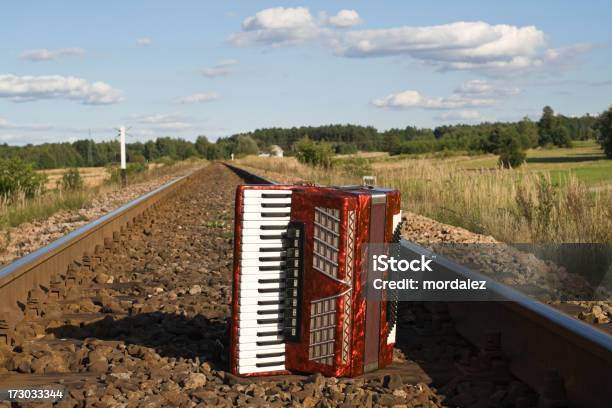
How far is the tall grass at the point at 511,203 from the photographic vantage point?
8.59 meters

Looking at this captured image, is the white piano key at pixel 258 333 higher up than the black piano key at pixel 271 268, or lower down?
lower down

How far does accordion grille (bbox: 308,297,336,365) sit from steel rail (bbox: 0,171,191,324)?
2.16 m

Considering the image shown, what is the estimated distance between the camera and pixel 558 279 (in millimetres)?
7000

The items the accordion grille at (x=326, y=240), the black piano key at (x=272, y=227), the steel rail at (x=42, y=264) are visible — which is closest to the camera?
the accordion grille at (x=326, y=240)

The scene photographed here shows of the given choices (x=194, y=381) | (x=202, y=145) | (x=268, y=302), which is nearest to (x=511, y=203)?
(x=268, y=302)

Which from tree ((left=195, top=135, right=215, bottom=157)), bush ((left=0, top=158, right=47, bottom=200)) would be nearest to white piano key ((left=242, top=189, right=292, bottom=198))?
bush ((left=0, top=158, right=47, bottom=200))

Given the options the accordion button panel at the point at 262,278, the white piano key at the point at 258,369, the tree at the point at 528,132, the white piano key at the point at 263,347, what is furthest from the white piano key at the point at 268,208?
the tree at the point at 528,132

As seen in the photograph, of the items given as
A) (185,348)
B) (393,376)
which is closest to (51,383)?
(185,348)

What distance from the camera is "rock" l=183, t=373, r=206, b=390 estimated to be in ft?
12.5

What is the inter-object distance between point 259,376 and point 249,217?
0.90m

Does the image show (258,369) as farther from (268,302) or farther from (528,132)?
(528,132)

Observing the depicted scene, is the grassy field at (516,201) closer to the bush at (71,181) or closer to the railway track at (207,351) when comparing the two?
the railway track at (207,351)

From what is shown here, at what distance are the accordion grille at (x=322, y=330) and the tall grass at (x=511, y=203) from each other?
5.14m

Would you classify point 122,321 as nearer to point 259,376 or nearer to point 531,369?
point 259,376
